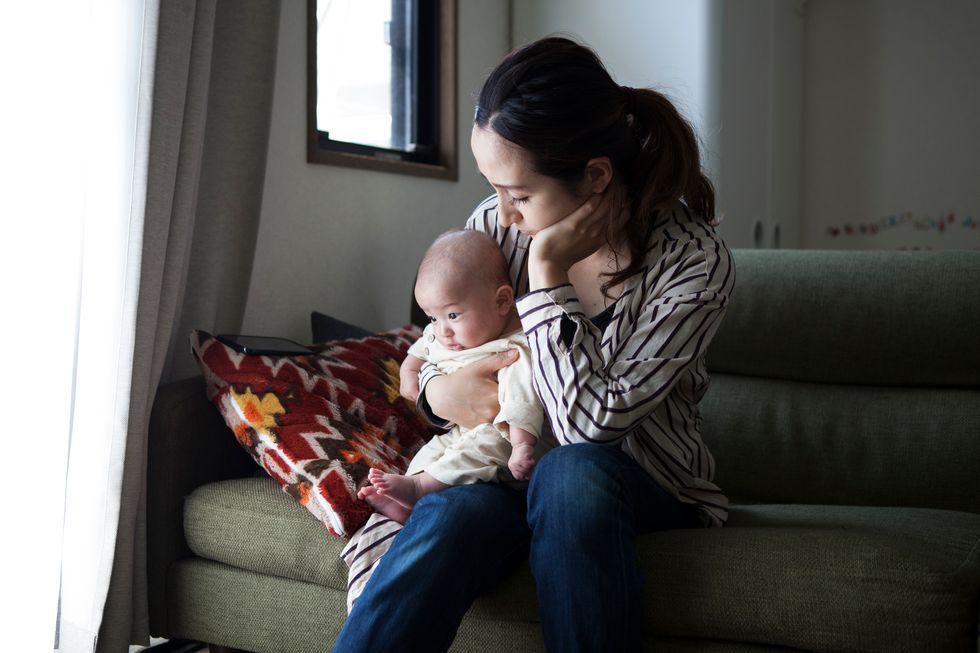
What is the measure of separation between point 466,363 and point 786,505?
72cm

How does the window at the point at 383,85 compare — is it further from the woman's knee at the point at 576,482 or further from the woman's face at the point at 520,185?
the woman's knee at the point at 576,482

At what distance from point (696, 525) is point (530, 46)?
2.59 ft

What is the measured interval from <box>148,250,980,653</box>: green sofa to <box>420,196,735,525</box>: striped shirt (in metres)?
0.13

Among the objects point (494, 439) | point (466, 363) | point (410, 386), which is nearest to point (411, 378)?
point (410, 386)

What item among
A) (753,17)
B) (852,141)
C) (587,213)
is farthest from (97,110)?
(852,141)

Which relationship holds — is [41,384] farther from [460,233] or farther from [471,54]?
[471,54]

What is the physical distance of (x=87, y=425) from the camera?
1577mm

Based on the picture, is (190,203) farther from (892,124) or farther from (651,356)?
(892,124)

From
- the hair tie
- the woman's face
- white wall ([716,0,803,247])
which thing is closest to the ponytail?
the hair tie

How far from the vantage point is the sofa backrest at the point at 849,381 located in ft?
6.15

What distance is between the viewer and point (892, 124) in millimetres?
4020

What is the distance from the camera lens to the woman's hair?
1.31 meters

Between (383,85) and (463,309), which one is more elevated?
(383,85)

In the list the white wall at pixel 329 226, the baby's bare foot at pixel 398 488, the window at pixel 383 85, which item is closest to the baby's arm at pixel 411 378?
the baby's bare foot at pixel 398 488
